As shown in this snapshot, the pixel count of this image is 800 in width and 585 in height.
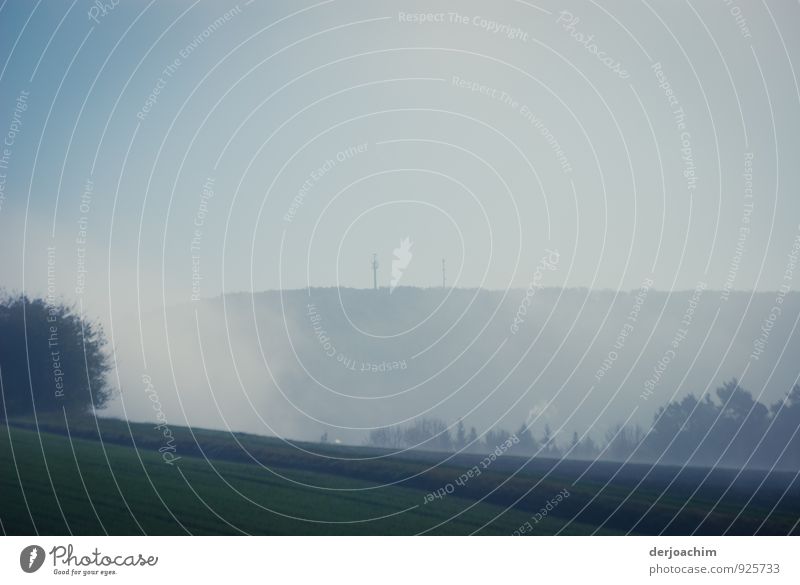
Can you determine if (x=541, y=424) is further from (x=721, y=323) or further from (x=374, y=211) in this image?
(x=374, y=211)

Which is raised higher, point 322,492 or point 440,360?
point 440,360

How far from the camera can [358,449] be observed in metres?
16.1

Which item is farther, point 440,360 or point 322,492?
point 440,360

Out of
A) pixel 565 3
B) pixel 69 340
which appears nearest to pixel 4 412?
pixel 69 340

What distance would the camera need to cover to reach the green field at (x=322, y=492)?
1454 cm

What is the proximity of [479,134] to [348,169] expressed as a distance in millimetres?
2527

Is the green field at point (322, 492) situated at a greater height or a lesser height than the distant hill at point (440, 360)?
lesser

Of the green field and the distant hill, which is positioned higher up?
the distant hill

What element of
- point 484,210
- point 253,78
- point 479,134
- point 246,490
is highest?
point 253,78

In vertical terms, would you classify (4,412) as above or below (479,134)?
below

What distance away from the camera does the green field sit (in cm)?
1454

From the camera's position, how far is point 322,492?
1532 cm

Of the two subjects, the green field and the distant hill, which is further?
the distant hill

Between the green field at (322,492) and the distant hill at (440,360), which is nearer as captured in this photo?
the green field at (322,492)
